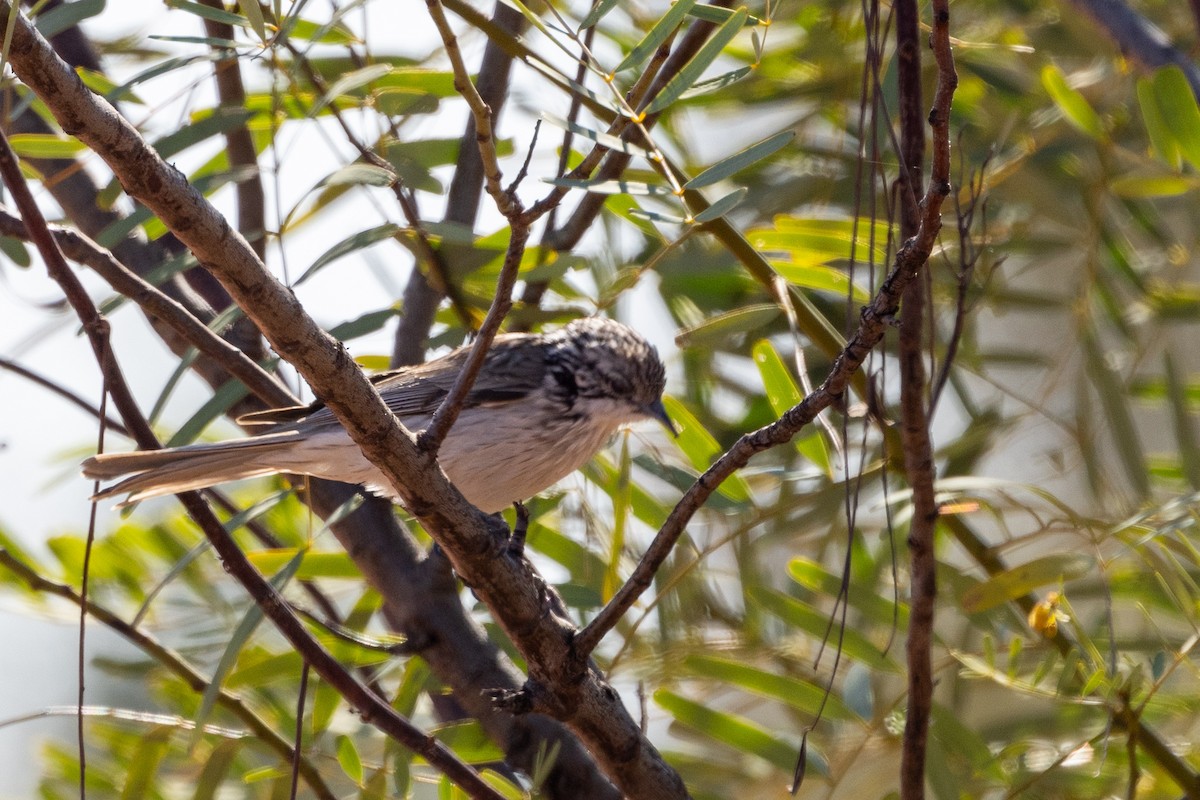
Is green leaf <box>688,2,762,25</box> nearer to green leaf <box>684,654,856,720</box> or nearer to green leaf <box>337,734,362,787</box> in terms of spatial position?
green leaf <box>684,654,856,720</box>

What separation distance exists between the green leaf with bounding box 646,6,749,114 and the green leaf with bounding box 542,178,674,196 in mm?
145

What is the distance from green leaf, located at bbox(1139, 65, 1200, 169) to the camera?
8.93 feet

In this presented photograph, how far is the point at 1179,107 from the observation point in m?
2.74

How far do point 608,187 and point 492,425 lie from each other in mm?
1905

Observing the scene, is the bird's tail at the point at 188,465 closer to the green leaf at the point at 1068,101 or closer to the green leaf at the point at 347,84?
the green leaf at the point at 347,84

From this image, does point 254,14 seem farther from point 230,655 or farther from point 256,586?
point 230,655

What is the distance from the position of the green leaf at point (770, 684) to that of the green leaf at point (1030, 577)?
497 mm

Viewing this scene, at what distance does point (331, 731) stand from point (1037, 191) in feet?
8.75

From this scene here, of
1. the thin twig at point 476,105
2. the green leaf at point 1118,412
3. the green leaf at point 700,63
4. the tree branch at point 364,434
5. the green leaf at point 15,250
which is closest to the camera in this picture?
the thin twig at point 476,105

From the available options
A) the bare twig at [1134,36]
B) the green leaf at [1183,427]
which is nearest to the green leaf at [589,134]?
the bare twig at [1134,36]

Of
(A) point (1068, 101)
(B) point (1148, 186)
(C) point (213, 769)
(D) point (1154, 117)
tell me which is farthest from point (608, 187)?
(B) point (1148, 186)

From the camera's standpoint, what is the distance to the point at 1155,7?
4.66m

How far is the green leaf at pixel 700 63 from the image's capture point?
2201 mm

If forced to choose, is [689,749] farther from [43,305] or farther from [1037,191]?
[43,305]
